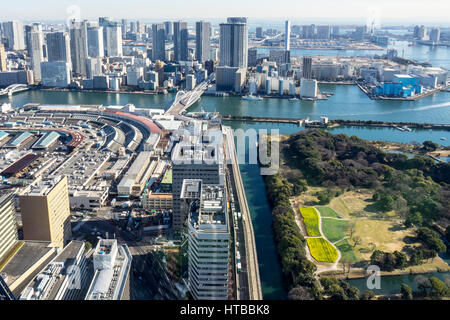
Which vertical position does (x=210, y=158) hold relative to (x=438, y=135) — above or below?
above

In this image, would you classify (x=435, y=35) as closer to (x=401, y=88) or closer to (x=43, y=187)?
(x=401, y=88)

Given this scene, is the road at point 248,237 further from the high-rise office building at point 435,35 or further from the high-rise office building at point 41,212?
the high-rise office building at point 435,35

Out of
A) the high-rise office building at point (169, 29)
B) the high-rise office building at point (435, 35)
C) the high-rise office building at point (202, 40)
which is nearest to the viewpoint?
the high-rise office building at point (202, 40)

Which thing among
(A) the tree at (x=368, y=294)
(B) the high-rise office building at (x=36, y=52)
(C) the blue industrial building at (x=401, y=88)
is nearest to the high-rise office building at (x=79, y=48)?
(B) the high-rise office building at (x=36, y=52)

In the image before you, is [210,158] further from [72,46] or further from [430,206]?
[72,46]

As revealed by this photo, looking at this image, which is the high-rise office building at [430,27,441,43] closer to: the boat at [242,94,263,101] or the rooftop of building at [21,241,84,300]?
the boat at [242,94,263,101]

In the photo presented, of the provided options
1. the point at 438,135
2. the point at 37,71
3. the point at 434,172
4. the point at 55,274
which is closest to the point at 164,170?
the point at 55,274
